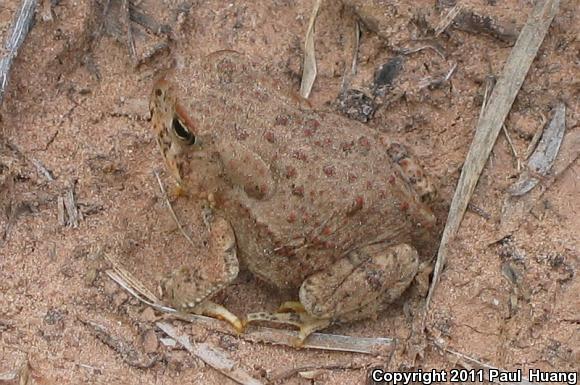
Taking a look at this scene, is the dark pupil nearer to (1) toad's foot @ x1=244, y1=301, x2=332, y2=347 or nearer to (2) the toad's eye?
(2) the toad's eye

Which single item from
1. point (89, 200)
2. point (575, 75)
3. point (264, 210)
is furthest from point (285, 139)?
point (575, 75)

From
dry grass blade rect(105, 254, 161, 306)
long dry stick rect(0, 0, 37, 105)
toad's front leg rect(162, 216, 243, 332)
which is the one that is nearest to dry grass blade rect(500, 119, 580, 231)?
toad's front leg rect(162, 216, 243, 332)

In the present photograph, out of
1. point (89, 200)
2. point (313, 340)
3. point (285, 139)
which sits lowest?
point (313, 340)

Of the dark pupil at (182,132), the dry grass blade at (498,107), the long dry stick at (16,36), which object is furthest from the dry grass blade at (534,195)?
the long dry stick at (16,36)

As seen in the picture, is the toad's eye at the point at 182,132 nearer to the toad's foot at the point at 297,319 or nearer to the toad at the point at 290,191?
the toad at the point at 290,191

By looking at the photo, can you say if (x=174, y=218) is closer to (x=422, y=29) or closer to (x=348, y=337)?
(x=348, y=337)

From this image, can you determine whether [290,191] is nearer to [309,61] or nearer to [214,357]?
[214,357]

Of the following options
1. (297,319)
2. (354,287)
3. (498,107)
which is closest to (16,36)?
(297,319)

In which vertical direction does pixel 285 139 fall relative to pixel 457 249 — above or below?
above
